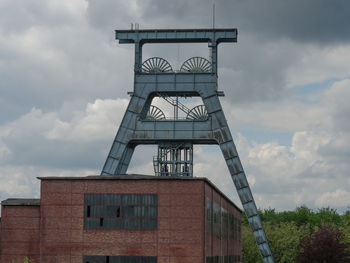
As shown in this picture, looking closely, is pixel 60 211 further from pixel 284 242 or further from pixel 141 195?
pixel 284 242

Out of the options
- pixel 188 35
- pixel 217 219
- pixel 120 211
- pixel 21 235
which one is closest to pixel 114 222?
pixel 120 211

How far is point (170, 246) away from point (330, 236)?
24.1m

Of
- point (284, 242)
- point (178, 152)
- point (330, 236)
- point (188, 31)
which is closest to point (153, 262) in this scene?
point (178, 152)

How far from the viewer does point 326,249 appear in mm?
56281

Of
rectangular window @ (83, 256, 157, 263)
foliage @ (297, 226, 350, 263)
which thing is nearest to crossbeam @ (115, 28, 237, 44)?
foliage @ (297, 226, 350, 263)

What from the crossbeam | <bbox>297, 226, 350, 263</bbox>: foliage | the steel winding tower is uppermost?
the crossbeam

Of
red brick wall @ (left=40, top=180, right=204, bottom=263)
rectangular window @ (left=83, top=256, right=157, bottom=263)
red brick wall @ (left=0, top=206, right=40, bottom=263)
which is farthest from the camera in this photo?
red brick wall @ (left=0, top=206, right=40, bottom=263)

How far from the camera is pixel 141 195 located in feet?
127

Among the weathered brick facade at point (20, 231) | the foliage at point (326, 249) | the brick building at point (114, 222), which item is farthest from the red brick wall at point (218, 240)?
the weathered brick facade at point (20, 231)

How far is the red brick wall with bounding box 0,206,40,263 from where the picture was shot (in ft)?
129

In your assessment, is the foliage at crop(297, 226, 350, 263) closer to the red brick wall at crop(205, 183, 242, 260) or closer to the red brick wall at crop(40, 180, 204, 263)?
the red brick wall at crop(205, 183, 242, 260)

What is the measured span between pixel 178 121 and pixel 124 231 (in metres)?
13.7

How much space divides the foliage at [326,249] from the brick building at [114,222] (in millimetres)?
20523

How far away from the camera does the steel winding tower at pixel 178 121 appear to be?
49.6 m
